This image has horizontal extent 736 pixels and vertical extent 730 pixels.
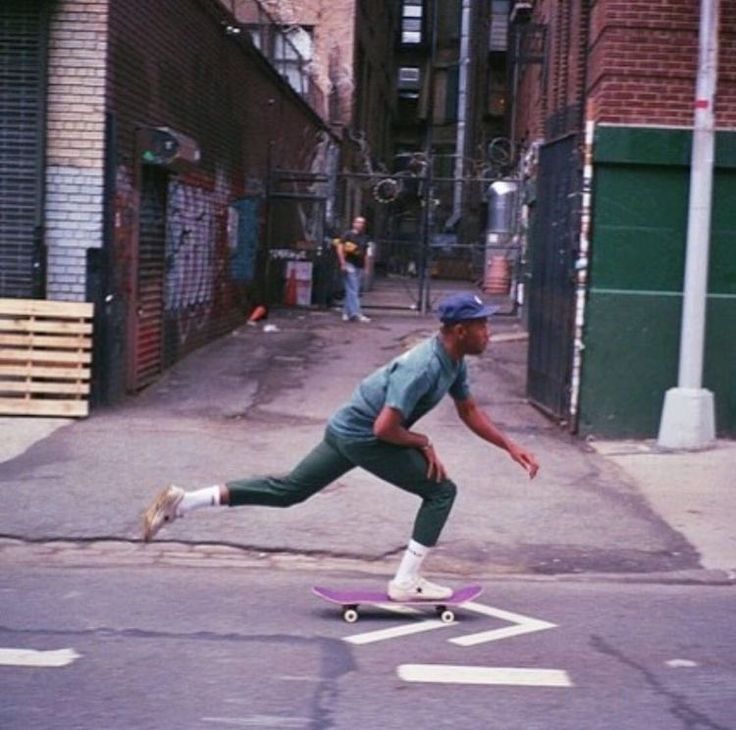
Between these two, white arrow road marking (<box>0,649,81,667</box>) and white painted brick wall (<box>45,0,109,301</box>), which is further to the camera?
white painted brick wall (<box>45,0,109,301</box>)

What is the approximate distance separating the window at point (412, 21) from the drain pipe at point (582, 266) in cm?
3814

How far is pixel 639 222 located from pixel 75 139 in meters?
5.36

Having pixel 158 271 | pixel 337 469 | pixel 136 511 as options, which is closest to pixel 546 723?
pixel 337 469

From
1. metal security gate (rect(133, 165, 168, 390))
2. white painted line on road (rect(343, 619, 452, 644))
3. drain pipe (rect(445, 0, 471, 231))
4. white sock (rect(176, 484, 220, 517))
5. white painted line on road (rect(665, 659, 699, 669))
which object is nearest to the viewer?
white painted line on road (rect(665, 659, 699, 669))

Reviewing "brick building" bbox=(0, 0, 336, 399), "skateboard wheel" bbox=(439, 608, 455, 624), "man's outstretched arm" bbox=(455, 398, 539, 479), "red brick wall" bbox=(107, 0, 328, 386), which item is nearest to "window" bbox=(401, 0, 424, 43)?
"red brick wall" bbox=(107, 0, 328, 386)

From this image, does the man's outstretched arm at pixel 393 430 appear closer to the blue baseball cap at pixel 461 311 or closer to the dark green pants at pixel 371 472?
the dark green pants at pixel 371 472

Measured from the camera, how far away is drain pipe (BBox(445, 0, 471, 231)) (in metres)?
44.3

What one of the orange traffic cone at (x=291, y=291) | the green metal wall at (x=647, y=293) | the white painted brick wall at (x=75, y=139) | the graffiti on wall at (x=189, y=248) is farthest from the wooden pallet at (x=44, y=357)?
the orange traffic cone at (x=291, y=291)

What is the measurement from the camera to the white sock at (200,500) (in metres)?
7.07

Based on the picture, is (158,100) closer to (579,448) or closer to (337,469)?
(579,448)

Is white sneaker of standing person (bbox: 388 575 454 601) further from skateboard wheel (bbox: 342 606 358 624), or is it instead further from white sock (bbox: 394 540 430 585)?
skateboard wheel (bbox: 342 606 358 624)

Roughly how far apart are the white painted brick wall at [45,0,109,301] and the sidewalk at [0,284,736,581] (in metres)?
1.65

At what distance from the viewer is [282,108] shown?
2492 centimetres

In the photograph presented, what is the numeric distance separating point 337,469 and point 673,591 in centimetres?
221
